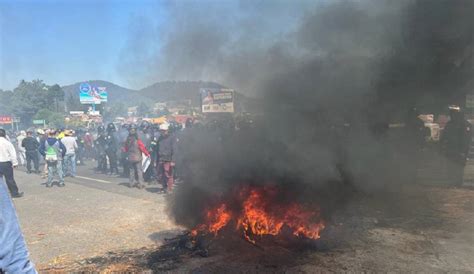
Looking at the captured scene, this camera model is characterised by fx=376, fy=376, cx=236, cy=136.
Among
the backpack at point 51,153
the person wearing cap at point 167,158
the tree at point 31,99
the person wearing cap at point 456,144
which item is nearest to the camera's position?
the person wearing cap at point 456,144

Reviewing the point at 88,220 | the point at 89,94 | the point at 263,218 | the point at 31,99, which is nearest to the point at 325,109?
the point at 263,218

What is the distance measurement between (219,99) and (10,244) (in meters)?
7.31

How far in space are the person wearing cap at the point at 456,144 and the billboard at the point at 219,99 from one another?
4986 mm

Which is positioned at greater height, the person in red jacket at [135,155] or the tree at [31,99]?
the tree at [31,99]

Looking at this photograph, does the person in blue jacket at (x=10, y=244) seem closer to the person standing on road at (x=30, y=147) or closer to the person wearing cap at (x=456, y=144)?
the person wearing cap at (x=456, y=144)

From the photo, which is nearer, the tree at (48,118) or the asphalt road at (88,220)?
the asphalt road at (88,220)

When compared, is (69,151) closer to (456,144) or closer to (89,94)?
(456,144)

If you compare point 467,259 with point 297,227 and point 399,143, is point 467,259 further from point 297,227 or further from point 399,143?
point 399,143

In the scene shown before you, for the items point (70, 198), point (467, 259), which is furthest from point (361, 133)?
point (70, 198)

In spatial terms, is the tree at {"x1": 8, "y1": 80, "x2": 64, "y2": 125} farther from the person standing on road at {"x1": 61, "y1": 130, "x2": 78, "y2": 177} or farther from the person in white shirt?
the person in white shirt

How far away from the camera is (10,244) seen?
5.94 feet

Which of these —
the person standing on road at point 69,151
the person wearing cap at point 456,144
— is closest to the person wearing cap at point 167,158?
the person standing on road at point 69,151

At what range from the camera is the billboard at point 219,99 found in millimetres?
8008

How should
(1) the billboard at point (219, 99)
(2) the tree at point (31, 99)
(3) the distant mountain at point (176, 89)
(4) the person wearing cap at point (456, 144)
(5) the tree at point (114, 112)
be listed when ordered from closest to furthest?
1. (3) the distant mountain at point (176, 89)
2. (1) the billboard at point (219, 99)
3. (4) the person wearing cap at point (456, 144)
4. (2) the tree at point (31, 99)
5. (5) the tree at point (114, 112)
